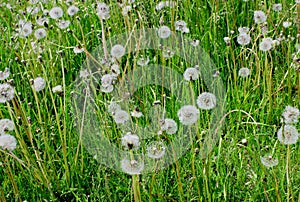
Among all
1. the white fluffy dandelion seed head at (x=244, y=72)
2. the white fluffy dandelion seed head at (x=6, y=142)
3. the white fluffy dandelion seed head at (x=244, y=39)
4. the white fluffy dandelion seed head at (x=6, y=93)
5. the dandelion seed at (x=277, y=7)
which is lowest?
the white fluffy dandelion seed head at (x=6, y=142)

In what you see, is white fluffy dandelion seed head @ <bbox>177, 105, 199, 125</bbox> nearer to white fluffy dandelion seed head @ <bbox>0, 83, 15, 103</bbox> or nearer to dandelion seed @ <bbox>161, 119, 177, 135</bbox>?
dandelion seed @ <bbox>161, 119, 177, 135</bbox>

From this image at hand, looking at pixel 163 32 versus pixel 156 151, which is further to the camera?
pixel 163 32

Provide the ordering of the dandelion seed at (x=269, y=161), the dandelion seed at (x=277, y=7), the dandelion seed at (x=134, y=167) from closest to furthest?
the dandelion seed at (x=134, y=167) < the dandelion seed at (x=269, y=161) < the dandelion seed at (x=277, y=7)

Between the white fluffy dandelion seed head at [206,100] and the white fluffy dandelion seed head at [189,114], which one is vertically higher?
the white fluffy dandelion seed head at [206,100]

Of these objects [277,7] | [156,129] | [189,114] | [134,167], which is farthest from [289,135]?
[277,7]

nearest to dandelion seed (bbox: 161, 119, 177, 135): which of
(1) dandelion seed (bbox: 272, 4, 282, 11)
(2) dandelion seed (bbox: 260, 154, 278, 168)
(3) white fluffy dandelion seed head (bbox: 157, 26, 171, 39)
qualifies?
(2) dandelion seed (bbox: 260, 154, 278, 168)

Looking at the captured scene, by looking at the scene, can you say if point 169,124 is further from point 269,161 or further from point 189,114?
point 269,161

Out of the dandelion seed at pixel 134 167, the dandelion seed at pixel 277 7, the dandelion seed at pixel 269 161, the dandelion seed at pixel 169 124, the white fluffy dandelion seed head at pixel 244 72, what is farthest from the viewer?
the dandelion seed at pixel 277 7

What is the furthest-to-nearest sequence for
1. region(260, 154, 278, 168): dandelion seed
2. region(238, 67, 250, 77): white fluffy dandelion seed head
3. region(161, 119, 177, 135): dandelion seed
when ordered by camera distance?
1. region(238, 67, 250, 77): white fluffy dandelion seed head
2. region(161, 119, 177, 135): dandelion seed
3. region(260, 154, 278, 168): dandelion seed

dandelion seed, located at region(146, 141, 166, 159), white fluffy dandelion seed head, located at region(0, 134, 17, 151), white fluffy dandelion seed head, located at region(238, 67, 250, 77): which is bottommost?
dandelion seed, located at region(146, 141, 166, 159)

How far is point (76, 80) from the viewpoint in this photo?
2158 mm

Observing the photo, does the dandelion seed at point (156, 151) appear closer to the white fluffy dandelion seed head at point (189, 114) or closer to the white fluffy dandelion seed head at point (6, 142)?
the white fluffy dandelion seed head at point (189, 114)

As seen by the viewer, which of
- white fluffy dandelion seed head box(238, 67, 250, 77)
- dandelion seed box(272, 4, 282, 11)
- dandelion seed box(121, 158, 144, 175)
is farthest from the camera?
dandelion seed box(272, 4, 282, 11)

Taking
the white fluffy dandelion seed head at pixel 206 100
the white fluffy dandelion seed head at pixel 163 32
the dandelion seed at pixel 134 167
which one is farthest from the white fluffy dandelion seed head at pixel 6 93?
the white fluffy dandelion seed head at pixel 163 32
